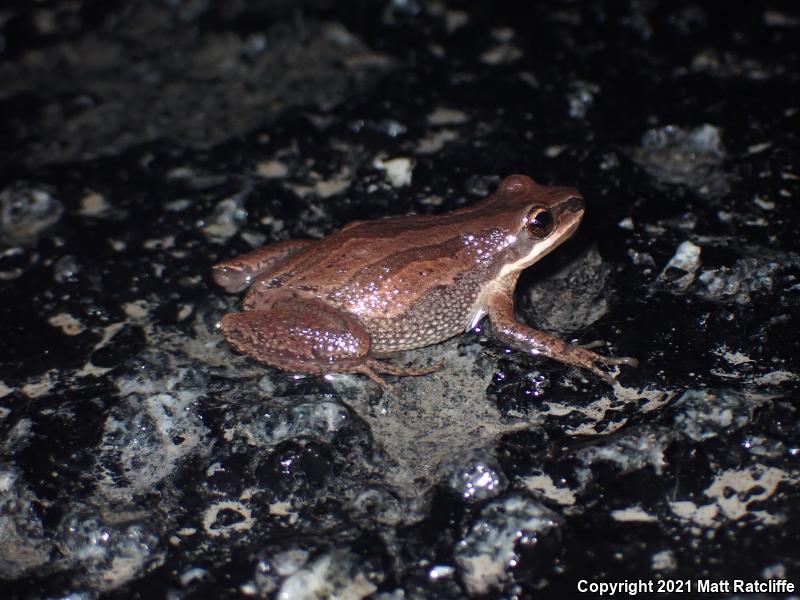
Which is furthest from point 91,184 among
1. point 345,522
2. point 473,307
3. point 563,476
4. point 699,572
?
point 699,572

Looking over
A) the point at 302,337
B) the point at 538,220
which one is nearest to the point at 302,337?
the point at 302,337

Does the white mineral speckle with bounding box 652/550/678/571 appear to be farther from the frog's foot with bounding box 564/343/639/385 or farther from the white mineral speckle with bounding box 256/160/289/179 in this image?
the white mineral speckle with bounding box 256/160/289/179

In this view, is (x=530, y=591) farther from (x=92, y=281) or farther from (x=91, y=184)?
(x=91, y=184)

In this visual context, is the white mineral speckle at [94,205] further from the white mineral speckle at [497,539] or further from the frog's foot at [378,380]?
the white mineral speckle at [497,539]

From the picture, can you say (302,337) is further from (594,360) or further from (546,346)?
(594,360)

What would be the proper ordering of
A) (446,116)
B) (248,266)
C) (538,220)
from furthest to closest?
(446,116) < (248,266) < (538,220)

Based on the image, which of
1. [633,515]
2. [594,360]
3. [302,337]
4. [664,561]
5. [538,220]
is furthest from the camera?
[538,220]

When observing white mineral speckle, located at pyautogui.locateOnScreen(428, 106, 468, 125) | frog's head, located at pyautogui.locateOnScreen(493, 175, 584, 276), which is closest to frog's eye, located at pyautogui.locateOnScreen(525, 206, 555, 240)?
frog's head, located at pyautogui.locateOnScreen(493, 175, 584, 276)
